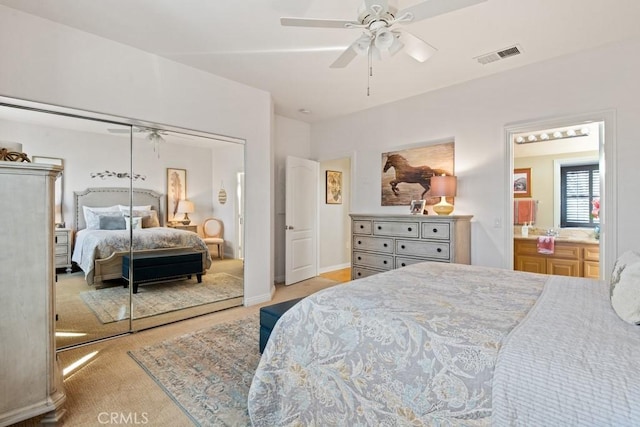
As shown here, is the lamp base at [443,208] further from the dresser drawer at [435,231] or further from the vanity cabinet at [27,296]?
the vanity cabinet at [27,296]

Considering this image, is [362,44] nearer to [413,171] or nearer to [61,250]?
[413,171]

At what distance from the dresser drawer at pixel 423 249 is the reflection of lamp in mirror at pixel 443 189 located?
0.46 meters

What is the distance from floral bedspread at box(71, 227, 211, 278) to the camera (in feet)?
9.27

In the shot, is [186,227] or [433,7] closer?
[433,7]

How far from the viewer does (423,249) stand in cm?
360

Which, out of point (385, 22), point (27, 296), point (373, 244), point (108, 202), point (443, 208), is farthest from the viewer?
point (373, 244)

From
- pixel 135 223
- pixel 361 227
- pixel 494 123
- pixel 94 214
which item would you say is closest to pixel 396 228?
pixel 361 227

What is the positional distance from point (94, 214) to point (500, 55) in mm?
4167

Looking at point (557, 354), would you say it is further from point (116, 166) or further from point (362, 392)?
point (116, 166)

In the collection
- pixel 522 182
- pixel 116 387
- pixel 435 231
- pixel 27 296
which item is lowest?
pixel 116 387

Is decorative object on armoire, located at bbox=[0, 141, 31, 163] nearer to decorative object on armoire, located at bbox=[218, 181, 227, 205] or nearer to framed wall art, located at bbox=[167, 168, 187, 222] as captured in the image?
framed wall art, located at bbox=[167, 168, 187, 222]

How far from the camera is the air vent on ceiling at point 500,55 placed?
2949 mm

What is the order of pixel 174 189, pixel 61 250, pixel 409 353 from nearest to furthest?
pixel 409 353
pixel 61 250
pixel 174 189

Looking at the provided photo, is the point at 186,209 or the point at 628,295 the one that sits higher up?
the point at 186,209
